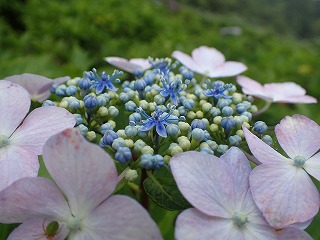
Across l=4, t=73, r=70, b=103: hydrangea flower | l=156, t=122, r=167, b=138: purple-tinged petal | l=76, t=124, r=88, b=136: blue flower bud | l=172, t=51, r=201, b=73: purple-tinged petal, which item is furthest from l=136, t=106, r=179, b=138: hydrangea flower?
l=172, t=51, r=201, b=73: purple-tinged petal

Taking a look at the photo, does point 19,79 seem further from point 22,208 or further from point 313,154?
point 313,154

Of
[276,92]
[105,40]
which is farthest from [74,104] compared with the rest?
[105,40]

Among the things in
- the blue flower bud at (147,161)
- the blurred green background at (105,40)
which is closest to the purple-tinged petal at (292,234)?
the blue flower bud at (147,161)

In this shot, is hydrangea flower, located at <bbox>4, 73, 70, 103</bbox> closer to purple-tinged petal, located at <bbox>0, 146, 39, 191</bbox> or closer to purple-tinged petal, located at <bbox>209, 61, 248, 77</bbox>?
purple-tinged petal, located at <bbox>0, 146, 39, 191</bbox>

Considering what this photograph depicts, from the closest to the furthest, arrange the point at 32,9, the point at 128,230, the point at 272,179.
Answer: the point at 128,230
the point at 272,179
the point at 32,9

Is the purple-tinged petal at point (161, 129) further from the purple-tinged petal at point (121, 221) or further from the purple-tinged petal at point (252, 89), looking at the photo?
the purple-tinged petal at point (252, 89)

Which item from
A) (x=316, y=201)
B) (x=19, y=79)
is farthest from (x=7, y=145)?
(x=316, y=201)

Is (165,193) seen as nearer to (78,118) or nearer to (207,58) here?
(78,118)
